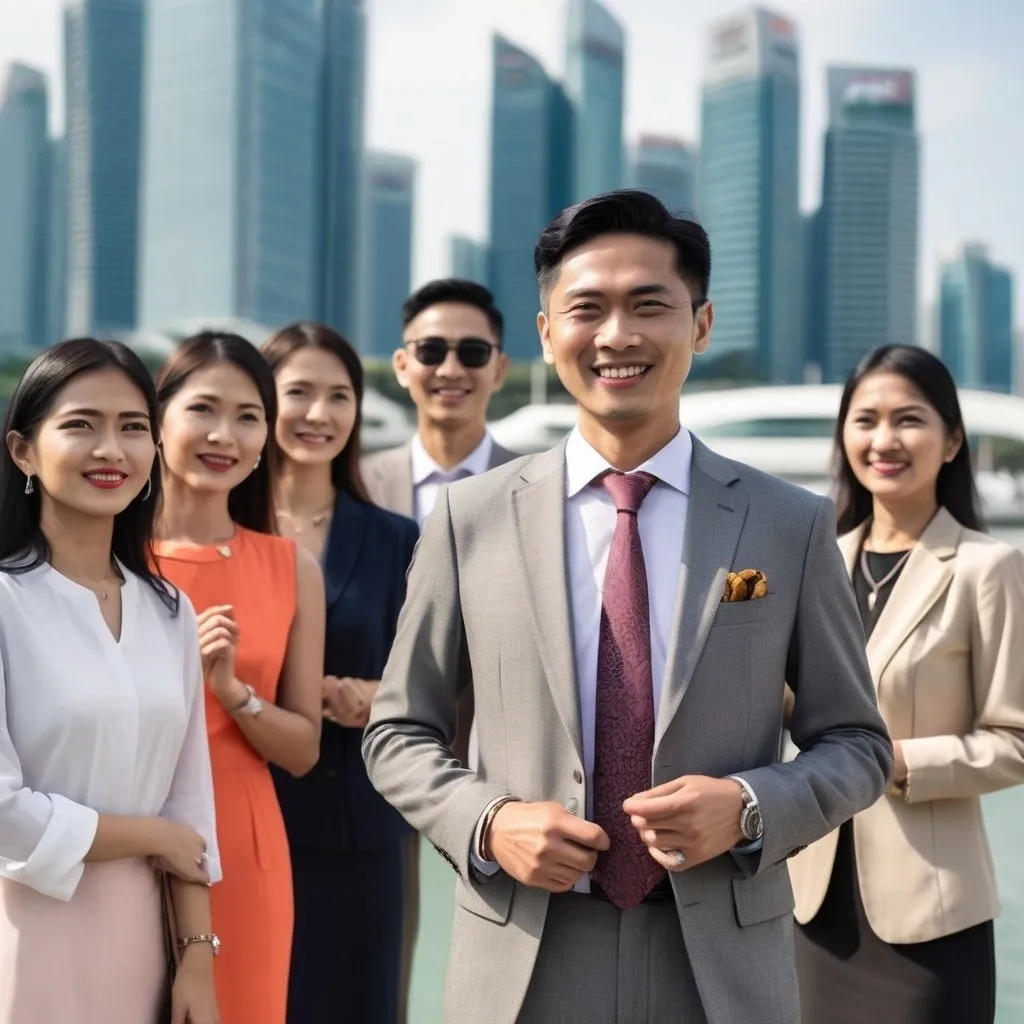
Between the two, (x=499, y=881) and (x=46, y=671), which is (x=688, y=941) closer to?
(x=499, y=881)

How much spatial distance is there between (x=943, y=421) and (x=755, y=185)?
297 feet

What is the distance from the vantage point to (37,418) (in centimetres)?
186

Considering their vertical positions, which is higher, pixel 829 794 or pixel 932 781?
pixel 829 794

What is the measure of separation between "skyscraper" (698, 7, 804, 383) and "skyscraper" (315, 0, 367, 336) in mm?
26259

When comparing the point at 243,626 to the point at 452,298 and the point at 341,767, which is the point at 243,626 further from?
the point at 452,298

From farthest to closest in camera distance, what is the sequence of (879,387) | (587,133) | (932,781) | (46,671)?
(587,133) < (879,387) < (932,781) < (46,671)

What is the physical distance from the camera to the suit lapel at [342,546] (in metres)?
2.85

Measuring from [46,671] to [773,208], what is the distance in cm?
9126

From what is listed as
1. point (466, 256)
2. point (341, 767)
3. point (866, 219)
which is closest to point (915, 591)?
point (341, 767)

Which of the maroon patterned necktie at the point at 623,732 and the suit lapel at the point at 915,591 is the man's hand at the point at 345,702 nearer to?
the suit lapel at the point at 915,591

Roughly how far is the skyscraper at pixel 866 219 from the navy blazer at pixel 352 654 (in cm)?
8426

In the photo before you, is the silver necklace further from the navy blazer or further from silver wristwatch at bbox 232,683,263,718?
silver wristwatch at bbox 232,683,263,718

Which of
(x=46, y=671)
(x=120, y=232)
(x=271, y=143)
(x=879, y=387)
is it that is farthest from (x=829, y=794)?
(x=120, y=232)

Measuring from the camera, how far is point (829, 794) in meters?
1.48
